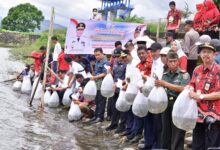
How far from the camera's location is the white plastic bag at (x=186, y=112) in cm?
458

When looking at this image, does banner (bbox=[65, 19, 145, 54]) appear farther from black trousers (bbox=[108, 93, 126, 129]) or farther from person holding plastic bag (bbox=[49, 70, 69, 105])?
black trousers (bbox=[108, 93, 126, 129])

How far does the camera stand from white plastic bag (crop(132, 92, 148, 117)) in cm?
648

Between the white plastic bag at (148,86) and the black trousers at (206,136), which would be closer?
the black trousers at (206,136)

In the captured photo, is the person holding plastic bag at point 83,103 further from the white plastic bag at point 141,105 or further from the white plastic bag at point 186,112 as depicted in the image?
the white plastic bag at point 186,112

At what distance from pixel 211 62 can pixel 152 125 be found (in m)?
2.34

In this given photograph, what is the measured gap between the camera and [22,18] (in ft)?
242

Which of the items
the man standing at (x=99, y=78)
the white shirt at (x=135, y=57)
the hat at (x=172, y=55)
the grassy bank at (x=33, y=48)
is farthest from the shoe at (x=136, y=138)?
the grassy bank at (x=33, y=48)

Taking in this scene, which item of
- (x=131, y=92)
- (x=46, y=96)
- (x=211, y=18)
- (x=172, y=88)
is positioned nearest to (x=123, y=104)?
(x=131, y=92)

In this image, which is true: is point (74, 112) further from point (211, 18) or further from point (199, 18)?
point (211, 18)

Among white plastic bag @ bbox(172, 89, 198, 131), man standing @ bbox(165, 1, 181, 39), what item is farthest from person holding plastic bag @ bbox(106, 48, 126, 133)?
man standing @ bbox(165, 1, 181, 39)

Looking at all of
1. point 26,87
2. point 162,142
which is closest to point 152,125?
point 162,142

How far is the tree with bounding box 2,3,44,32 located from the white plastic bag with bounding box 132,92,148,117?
229 ft

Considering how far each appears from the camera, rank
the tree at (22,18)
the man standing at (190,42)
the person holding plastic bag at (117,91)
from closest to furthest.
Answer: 1. the person holding plastic bag at (117,91)
2. the man standing at (190,42)
3. the tree at (22,18)

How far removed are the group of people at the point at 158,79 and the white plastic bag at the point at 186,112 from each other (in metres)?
0.08
